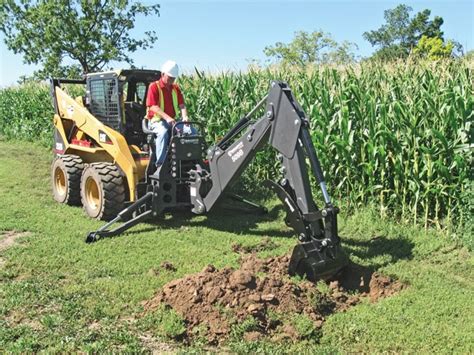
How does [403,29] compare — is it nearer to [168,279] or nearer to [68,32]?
[68,32]

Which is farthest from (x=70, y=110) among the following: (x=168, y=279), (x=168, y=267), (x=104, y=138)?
(x=168, y=279)

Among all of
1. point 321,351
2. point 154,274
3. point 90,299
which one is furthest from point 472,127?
point 90,299

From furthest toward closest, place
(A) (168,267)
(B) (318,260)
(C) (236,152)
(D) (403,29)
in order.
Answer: (D) (403,29) → (C) (236,152) → (A) (168,267) → (B) (318,260)

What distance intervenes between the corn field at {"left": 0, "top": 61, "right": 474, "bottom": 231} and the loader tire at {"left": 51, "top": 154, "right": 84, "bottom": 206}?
3.42 meters

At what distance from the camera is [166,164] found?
24.3 ft

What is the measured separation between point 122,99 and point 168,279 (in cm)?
363

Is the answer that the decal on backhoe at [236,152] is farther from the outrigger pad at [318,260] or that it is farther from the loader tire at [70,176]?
the loader tire at [70,176]

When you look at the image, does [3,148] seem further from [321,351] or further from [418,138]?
Answer: [321,351]

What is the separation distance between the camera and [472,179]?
20.9ft

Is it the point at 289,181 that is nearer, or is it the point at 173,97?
the point at 289,181

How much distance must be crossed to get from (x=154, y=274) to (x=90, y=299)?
886mm

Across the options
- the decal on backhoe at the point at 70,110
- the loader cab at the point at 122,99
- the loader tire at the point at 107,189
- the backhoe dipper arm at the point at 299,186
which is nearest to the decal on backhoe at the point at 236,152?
the backhoe dipper arm at the point at 299,186

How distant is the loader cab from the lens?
26.5 feet

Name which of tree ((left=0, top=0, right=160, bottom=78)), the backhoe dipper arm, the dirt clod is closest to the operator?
the backhoe dipper arm
